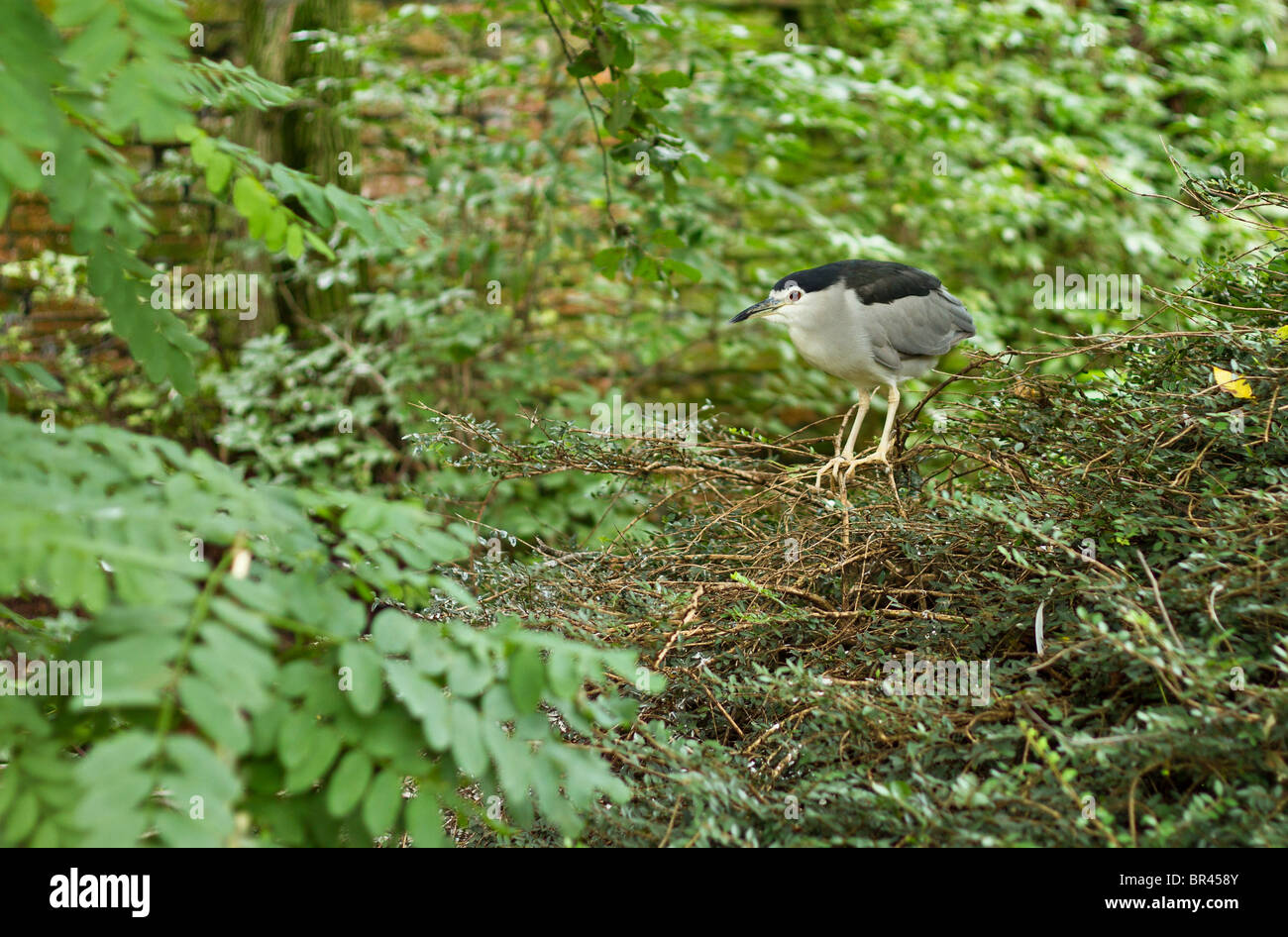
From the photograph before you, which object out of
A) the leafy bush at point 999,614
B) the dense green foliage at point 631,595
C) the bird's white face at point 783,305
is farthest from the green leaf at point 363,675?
the bird's white face at point 783,305

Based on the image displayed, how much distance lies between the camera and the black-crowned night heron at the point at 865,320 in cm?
296

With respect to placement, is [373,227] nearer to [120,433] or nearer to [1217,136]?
[120,433]

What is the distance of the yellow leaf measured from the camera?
194 cm

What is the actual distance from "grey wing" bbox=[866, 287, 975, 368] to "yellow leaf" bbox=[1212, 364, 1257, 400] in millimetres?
1078

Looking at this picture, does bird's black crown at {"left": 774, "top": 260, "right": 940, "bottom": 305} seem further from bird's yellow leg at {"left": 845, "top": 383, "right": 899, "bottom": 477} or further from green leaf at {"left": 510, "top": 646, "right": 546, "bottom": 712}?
green leaf at {"left": 510, "top": 646, "right": 546, "bottom": 712}

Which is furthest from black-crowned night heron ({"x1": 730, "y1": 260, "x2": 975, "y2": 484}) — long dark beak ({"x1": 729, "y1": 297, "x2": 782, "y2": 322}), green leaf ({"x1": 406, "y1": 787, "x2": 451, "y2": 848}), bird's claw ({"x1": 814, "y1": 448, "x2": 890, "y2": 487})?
green leaf ({"x1": 406, "y1": 787, "x2": 451, "y2": 848})

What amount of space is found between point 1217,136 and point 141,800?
242 inches

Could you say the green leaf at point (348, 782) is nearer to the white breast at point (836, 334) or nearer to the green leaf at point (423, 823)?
the green leaf at point (423, 823)

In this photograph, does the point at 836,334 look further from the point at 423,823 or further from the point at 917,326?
the point at 423,823

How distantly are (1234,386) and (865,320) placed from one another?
3.84ft

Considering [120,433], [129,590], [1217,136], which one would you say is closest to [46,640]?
[120,433]

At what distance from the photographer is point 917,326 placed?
3.09m

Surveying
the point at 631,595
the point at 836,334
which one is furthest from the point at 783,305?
the point at 631,595

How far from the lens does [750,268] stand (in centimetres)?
548
